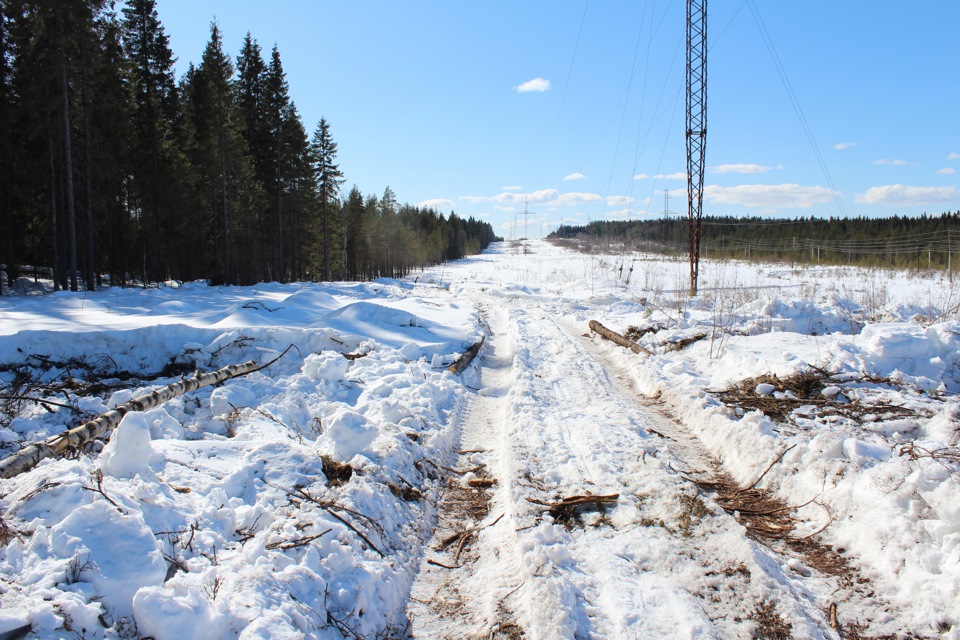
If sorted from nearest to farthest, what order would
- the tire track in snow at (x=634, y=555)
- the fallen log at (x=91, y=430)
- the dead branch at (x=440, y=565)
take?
the tire track in snow at (x=634, y=555) → the fallen log at (x=91, y=430) → the dead branch at (x=440, y=565)

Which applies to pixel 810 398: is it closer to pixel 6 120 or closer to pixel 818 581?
pixel 818 581

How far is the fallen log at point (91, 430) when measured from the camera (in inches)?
137

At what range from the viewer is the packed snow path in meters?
3.08

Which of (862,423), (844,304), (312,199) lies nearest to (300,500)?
(862,423)

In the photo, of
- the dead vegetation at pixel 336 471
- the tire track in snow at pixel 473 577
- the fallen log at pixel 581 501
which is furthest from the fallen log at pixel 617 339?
the dead vegetation at pixel 336 471

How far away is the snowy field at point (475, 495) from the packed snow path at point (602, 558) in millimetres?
21

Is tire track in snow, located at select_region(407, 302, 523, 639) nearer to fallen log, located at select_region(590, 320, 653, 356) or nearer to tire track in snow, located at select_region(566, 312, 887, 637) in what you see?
tire track in snow, located at select_region(566, 312, 887, 637)

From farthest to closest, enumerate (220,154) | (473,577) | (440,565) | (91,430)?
(220,154)
(91,430)
(440,565)
(473,577)

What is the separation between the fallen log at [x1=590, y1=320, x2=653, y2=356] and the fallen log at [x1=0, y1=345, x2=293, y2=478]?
810cm

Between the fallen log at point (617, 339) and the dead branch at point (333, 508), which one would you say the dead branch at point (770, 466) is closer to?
the dead branch at point (333, 508)

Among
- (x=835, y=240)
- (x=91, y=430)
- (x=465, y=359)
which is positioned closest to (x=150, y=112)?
(x=465, y=359)

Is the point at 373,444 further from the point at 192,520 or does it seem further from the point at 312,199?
the point at 312,199

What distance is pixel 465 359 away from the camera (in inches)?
391

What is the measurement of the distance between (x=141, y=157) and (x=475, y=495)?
101 ft
